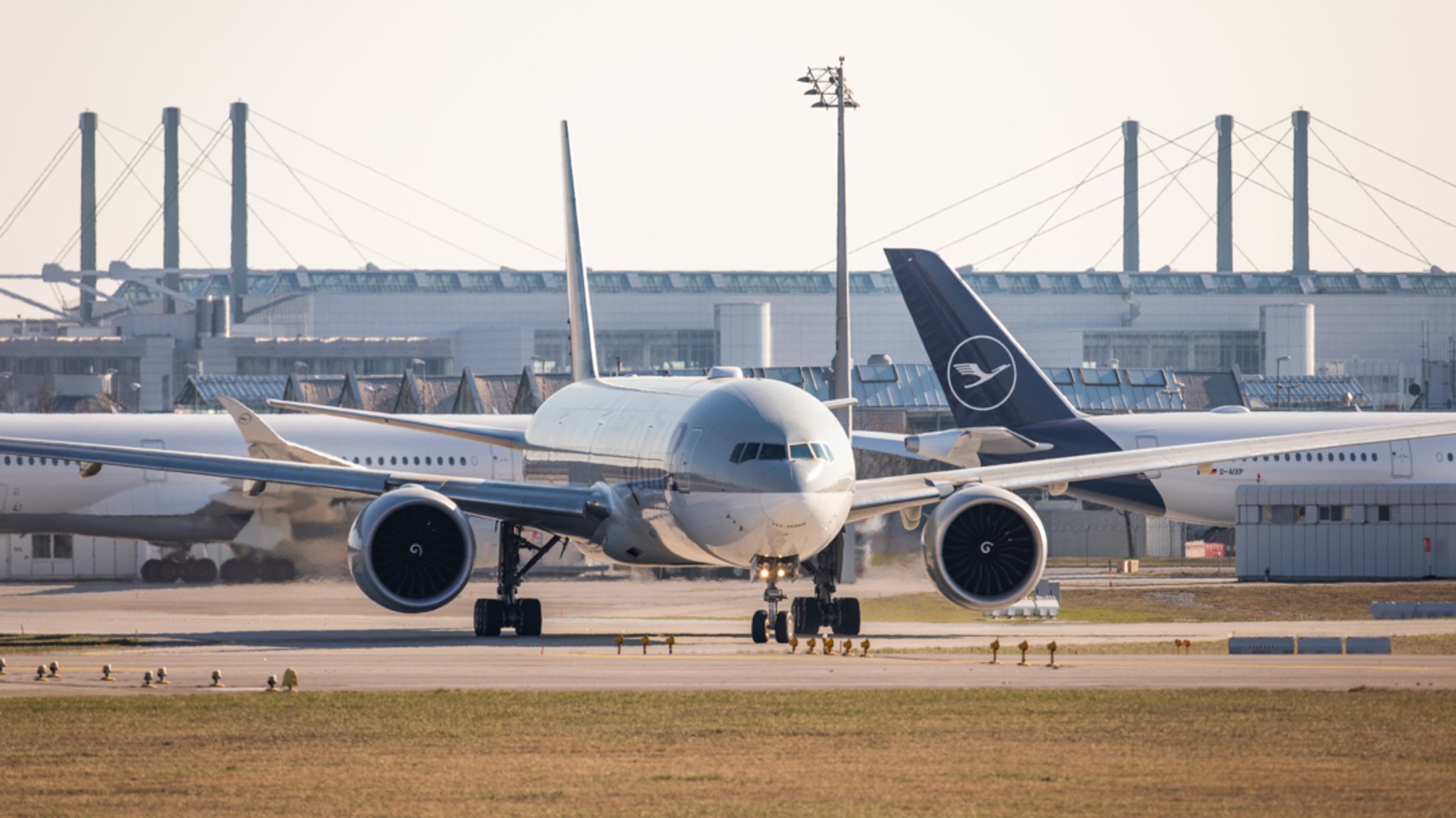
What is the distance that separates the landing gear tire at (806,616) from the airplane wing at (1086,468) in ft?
5.56

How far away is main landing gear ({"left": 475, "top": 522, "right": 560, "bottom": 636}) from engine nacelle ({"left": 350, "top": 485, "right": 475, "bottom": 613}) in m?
2.31

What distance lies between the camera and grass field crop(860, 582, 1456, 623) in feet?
145

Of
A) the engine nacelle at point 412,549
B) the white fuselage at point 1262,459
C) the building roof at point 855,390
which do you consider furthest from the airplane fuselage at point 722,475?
the building roof at point 855,390

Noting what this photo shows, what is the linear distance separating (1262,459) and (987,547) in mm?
31929

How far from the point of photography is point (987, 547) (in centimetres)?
3281

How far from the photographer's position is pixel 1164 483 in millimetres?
59969

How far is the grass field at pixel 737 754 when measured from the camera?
56.2 ft

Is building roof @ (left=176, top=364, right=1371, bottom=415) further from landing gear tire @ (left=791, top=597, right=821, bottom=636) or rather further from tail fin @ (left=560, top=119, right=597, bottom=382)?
landing gear tire @ (left=791, top=597, right=821, bottom=636)

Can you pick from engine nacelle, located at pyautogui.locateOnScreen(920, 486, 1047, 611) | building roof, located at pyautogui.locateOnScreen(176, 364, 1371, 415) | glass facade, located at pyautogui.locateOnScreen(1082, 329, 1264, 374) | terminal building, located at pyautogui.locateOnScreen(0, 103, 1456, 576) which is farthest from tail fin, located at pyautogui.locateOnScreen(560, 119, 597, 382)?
glass facade, located at pyautogui.locateOnScreen(1082, 329, 1264, 374)

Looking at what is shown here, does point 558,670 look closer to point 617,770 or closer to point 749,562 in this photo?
point 749,562

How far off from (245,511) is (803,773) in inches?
1673

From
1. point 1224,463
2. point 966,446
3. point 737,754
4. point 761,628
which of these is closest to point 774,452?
point 761,628

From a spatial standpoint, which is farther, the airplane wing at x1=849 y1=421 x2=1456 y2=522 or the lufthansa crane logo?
the lufthansa crane logo

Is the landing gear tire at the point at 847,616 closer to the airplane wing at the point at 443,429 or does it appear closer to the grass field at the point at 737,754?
the airplane wing at the point at 443,429
